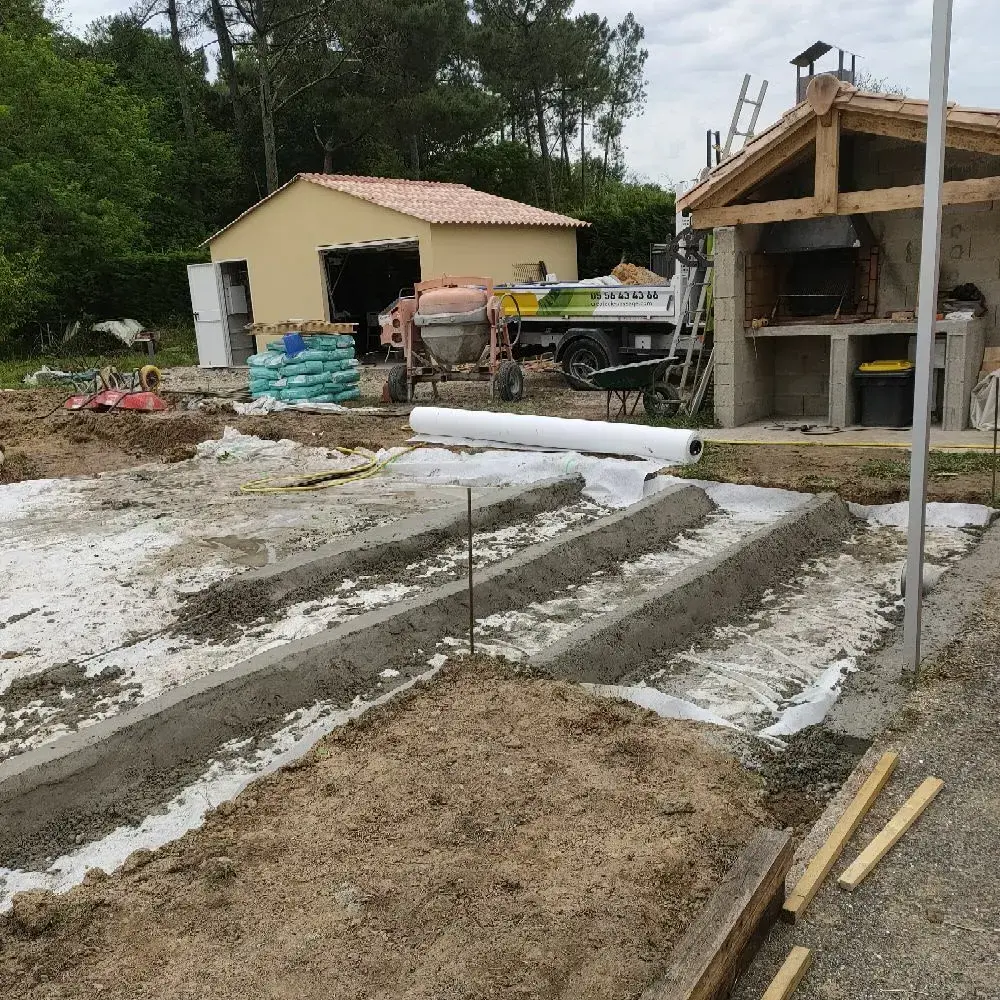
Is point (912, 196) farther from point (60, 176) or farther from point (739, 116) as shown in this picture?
point (60, 176)

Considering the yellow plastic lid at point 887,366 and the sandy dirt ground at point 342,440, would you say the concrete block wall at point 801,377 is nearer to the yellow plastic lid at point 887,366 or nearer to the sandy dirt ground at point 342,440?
the yellow plastic lid at point 887,366

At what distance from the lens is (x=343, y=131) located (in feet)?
111

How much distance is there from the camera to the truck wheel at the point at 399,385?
46.9ft

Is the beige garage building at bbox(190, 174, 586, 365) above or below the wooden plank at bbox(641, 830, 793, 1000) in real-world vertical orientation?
above

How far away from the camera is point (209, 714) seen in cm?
412

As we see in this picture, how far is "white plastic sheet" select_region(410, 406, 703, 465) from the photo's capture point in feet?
28.7

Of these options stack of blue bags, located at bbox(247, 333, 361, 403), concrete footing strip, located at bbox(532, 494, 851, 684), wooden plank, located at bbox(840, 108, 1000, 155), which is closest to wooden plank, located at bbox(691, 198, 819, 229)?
wooden plank, located at bbox(840, 108, 1000, 155)

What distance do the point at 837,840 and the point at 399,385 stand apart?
11992mm

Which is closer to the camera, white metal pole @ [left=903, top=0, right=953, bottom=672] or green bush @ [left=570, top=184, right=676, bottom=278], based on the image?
white metal pole @ [left=903, top=0, right=953, bottom=672]

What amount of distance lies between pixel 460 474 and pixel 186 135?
3099 cm

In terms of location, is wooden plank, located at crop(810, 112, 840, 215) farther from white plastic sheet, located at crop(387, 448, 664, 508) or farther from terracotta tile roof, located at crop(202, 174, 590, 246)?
terracotta tile roof, located at crop(202, 174, 590, 246)

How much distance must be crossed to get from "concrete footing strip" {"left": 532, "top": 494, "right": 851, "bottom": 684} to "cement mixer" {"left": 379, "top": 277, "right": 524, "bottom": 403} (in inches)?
281

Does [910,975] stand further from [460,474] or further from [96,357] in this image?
[96,357]

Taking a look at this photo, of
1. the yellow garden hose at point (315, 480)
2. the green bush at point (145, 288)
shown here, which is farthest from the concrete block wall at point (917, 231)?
the green bush at point (145, 288)
